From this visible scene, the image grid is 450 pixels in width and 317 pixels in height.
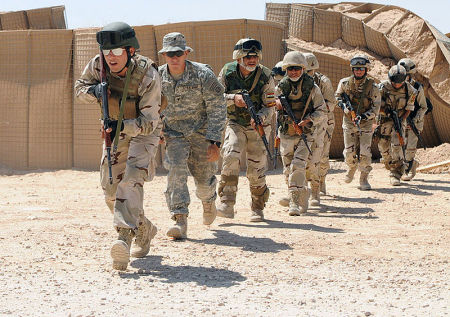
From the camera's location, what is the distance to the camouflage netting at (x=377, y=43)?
16469 mm

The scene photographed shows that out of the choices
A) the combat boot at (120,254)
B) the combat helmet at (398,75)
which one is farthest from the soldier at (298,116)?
the combat helmet at (398,75)

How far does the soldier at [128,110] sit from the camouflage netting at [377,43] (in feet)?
34.6

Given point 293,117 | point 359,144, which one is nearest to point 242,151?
point 293,117

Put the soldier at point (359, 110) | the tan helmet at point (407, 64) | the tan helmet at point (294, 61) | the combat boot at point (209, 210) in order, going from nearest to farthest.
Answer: the combat boot at point (209, 210) → the tan helmet at point (294, 61) → the soldier at point (359, 110) → the tan helmet at point (407, 64)

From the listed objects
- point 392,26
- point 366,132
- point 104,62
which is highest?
point 392,26

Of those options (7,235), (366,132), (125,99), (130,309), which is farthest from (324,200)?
(130,309)

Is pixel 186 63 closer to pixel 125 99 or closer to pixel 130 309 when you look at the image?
pixel 125 99

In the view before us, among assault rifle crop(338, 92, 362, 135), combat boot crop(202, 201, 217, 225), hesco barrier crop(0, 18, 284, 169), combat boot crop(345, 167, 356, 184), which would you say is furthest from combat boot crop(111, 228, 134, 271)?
hesco barrier crop(0, 18, 284, 169)

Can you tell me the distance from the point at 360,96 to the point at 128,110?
6429 mm

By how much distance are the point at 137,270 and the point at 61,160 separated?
9.32 metres

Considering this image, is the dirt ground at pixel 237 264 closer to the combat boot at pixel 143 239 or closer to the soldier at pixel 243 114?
the combat boot at pixel 143 239

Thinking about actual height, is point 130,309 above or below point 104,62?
below

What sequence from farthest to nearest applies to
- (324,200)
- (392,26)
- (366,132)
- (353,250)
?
(392,26) → (366,132) → (324,200) → (353,250)

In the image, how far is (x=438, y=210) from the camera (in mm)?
9836
